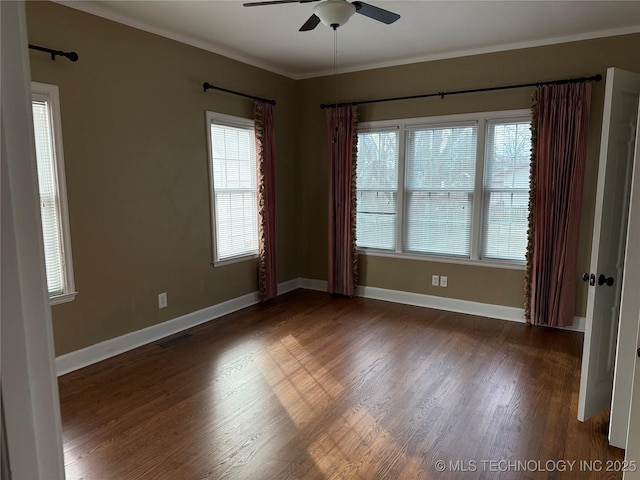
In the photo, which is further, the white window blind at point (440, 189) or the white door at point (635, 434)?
the white window blind at point (440, 189)

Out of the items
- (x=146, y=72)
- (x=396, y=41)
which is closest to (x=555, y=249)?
(x=396, y=41)

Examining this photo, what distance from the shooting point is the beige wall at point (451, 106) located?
3.89 meters

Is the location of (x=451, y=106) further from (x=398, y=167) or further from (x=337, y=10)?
(x=337, y=10)

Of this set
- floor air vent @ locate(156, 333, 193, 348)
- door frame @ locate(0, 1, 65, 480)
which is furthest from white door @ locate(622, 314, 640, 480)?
floor air vent @ locate(156, 333, 193, 348)

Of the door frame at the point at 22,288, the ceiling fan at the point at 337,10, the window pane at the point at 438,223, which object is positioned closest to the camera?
the door frame at the point at 22,288

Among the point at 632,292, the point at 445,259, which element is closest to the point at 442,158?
the point at 445,259

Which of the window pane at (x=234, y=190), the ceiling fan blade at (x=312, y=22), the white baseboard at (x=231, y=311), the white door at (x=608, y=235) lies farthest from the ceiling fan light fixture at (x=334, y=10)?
the white baseboard at (x=231, y=311)

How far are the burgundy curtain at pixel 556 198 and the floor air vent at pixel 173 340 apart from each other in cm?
341

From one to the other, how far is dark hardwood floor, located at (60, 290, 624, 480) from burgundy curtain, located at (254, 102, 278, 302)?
0.93 meters

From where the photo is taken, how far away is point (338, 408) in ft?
9.04

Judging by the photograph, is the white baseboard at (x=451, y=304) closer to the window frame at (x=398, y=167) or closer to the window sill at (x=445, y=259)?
the window sill at (x=445, y=259)

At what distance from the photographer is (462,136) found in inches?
178

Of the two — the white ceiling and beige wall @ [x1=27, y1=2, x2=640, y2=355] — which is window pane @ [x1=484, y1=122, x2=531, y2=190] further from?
the white ceiling

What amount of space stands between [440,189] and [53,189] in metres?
3.68
